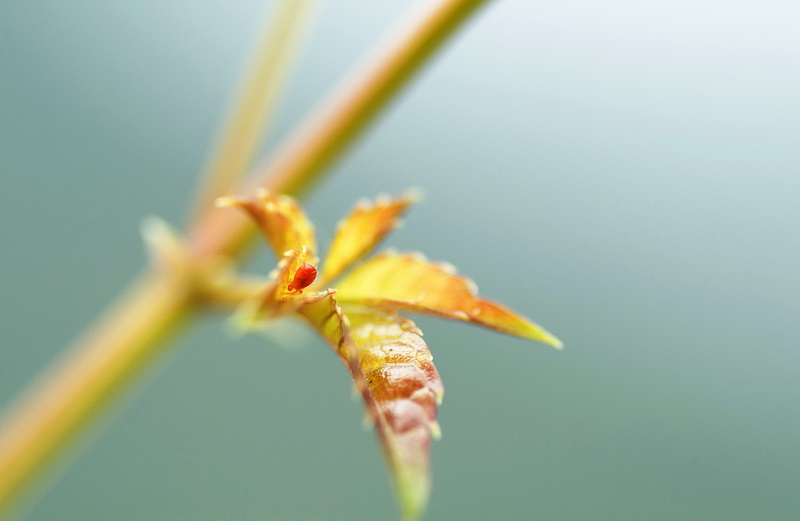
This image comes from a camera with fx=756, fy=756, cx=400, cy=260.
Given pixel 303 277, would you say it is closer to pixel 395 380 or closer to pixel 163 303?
pixel 395 380

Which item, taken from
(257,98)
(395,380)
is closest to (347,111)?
(257,98)

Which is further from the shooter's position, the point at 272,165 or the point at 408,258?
the point at 272,165

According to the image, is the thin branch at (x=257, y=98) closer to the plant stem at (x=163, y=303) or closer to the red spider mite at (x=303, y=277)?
the plant stem at (x=163, y=303)

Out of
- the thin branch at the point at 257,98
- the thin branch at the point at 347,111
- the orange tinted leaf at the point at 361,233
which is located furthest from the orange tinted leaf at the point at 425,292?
the thin branch at the point at 257,98

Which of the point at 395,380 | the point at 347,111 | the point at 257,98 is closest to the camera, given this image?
the point at 395,380

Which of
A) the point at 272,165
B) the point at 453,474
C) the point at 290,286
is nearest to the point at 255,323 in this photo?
the point at 290,286

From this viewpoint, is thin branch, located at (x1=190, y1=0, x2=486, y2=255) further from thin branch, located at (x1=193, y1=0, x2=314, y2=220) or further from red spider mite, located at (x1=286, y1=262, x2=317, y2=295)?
red spider mite, located at (x1=286, y1=262, x2=317, y2=295)

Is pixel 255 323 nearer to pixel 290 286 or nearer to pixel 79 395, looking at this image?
pixel 290 286
